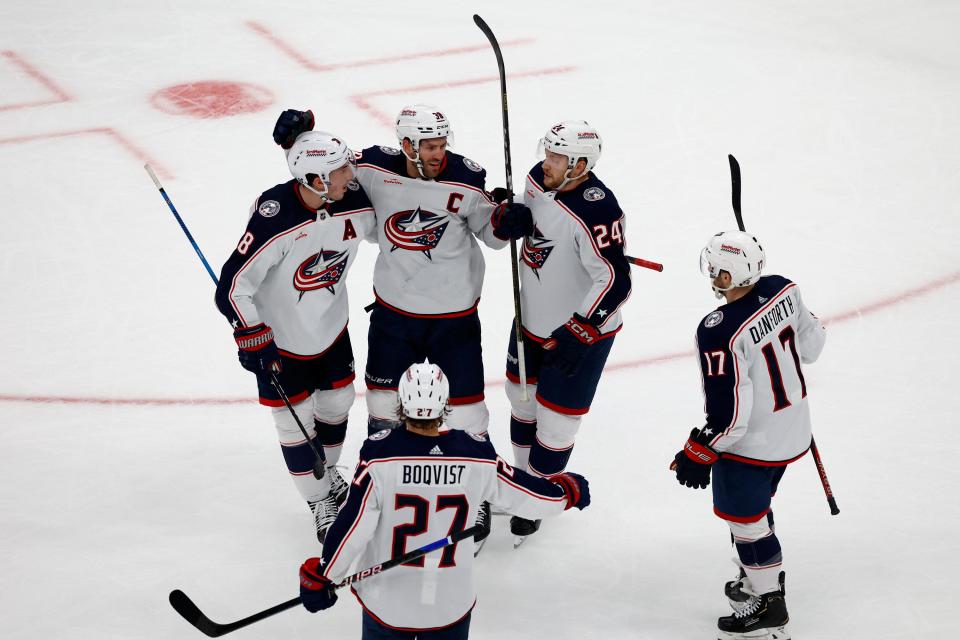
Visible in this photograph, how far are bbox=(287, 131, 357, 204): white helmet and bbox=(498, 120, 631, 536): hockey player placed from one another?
628mm

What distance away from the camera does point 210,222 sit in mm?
6070

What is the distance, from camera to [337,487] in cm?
400

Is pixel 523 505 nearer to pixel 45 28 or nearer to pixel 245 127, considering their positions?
pixel 245 127

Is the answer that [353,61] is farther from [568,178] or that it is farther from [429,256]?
[568,178]

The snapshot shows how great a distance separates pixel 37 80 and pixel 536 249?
521 centimetres

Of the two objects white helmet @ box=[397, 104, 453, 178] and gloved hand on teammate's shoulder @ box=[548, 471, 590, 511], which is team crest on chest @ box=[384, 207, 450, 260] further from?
gloved hand on teammate's shoulder @ box=[548, 471, 590, 511]

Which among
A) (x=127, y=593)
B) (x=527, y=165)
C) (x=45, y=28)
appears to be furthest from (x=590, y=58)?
(x=127, y=593)

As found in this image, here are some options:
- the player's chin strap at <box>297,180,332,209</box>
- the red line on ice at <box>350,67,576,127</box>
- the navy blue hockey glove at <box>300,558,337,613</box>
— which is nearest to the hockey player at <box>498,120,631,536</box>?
the player's chin strap at <box>297,180,332,209</box>

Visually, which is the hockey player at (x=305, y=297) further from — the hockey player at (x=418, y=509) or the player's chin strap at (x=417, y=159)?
the hockey player at (x=418, y=509)


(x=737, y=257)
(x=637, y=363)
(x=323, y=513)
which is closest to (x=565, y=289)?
(x=737, y=257)

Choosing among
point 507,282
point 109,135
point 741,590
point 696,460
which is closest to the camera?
point 696,460

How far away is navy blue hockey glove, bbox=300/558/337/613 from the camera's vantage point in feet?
9.06

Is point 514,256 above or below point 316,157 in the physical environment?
below

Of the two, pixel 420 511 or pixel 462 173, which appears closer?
pixel 420 511
